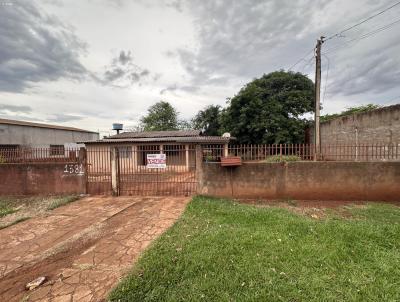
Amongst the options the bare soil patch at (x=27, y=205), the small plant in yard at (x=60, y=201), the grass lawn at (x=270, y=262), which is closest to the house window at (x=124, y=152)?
the small plant in yard at (x=60, y=201)

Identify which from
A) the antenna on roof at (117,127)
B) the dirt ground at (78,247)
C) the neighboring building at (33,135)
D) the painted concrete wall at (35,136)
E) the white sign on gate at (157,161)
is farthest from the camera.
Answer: the antenna on roof at (117,127)

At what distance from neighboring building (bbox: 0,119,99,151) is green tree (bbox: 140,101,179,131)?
33.4 ft

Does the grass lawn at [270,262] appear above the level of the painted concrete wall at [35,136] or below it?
Answer: below

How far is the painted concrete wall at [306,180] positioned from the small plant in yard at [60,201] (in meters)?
4.29

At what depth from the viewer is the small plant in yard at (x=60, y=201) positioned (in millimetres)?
6463

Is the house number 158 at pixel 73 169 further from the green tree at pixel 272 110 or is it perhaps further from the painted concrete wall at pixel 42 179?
the green tree at pixel 272 110

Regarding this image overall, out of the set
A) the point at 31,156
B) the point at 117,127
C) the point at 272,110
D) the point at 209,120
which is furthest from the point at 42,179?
the point at 209,120

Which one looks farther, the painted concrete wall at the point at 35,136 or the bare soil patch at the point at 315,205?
the painted concrete wall at the point at 35,136

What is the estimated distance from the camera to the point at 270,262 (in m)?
3.10

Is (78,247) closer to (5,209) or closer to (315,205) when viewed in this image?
(5,209)

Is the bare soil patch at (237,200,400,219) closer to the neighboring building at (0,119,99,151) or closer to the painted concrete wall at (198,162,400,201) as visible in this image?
the painted concrete wall at (198,162,400,201)

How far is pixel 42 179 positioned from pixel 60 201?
1767 millimetres

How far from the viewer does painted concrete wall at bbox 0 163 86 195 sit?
7.76 meters

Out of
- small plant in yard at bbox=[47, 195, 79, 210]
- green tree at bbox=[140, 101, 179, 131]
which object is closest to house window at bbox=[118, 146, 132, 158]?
small plant in yard at bbox=[47, 195, 79, 210]
